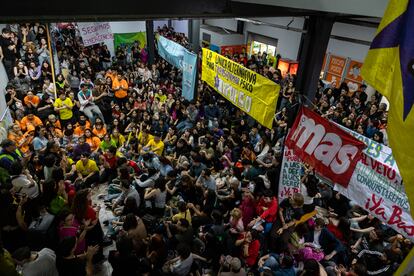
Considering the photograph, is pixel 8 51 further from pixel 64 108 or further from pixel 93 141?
pixel 93 141

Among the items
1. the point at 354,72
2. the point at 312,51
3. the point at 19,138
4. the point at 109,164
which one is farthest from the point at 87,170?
the point at 354,72

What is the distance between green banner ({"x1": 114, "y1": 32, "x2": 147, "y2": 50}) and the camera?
18142mm

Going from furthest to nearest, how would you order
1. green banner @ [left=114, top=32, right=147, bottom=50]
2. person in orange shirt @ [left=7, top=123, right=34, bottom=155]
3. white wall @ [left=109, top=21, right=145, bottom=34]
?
green banner @ [left=114, top=32, right=147, bottom=50]
white wall @ [left=109, top=21, right=145, bottom=34]
person in orange shirt @ [left=7, top=123, right=34, bottom=155]

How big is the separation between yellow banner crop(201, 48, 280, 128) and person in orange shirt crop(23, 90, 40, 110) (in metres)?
5.30

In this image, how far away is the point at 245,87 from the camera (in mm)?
7059

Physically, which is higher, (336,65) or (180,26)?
(336,65)

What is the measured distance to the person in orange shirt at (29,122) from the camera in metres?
8.27

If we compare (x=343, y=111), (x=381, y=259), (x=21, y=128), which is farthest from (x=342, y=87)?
(x=21, y=128)

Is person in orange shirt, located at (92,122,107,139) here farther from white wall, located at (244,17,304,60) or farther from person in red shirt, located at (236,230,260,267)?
white wall, located at (244,17,304,60)

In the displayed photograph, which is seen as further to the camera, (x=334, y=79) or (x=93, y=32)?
(x=334, y=79)

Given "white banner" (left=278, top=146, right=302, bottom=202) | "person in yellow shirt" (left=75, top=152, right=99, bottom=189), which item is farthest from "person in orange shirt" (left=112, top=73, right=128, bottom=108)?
"white banner" (left=278, top=146, right=302, bottom=202)

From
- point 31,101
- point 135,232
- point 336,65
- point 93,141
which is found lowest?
point 93,141

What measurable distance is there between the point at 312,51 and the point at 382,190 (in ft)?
9.41

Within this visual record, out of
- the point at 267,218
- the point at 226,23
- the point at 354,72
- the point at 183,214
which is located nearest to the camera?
the point at 183,214
